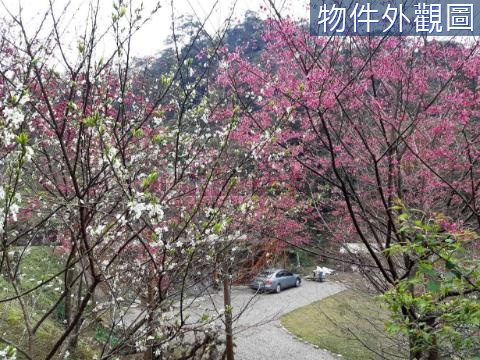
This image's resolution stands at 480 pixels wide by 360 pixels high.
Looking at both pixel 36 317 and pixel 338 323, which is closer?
pixel 36 317

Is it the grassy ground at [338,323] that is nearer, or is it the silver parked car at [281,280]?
the grassy ground at [338,323]

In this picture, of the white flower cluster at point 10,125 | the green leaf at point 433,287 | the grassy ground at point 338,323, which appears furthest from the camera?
the grassy ground at point 338,323

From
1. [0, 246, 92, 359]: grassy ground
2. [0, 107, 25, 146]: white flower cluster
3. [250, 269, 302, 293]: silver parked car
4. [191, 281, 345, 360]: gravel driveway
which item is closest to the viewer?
[0, 107, 25, 146]: white flower cluster

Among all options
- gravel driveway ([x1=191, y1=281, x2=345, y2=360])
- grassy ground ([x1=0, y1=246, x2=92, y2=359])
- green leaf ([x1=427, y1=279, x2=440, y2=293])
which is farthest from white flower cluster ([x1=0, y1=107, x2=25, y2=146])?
gravel driveway ([x1=191, y1=281, x2=345, y2=360])

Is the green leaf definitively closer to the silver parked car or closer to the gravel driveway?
the gravel driveway

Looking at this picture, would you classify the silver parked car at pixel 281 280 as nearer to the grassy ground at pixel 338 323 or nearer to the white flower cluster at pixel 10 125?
the grassy ground at pixel 338 323

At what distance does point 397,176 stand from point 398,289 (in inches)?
99.2

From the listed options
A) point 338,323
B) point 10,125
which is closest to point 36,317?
point 10,125

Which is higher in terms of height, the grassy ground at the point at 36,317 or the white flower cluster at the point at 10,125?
the white flower cluster at the point at 10,125

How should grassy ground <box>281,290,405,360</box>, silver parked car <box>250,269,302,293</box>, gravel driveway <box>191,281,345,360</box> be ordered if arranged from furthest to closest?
silver parked car <box>250,269,302,293</box> < gravel driveway <box>191,281,345,360</box> < grassy ground <box>281,290,405,360</box>

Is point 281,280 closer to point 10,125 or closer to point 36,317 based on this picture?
point 36,317

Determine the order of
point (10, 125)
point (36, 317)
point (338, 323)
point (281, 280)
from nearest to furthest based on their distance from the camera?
point (10, 125) → point (36, 317) → point (338, 323) → point (281, 280)

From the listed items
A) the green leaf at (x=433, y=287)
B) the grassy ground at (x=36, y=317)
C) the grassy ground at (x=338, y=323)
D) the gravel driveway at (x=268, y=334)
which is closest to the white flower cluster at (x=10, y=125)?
the green leaf at (x=433, y=287)

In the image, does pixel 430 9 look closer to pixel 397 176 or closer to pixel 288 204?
pixel 397 176
